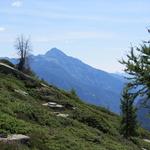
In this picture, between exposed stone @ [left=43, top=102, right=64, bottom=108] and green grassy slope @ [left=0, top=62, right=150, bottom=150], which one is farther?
exposed stone @ [left=43, top=102, right=64, bottom=108]

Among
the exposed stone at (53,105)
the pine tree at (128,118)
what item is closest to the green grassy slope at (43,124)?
the exposed stone at (53,105)

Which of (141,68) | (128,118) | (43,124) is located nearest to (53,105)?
(128,118)

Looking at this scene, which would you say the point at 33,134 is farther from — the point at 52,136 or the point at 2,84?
the point at 2,84

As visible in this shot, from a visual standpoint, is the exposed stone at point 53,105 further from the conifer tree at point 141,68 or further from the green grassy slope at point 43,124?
the conifer tree at point 141,68

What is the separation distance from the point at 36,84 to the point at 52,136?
33283 mm

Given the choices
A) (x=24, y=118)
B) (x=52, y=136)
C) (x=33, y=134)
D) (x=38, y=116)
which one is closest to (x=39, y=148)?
(x=33, y=134)

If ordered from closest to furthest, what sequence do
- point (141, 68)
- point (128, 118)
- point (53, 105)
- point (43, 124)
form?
point (141, 68) < point (43, 124) < point (53, 105) < point (128, 118)

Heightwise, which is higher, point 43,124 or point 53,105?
point 43,124

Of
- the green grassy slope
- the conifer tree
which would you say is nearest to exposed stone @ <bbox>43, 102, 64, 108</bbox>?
the green grassy slope

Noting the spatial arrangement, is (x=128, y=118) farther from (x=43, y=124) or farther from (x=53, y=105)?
(x=43, y=124)

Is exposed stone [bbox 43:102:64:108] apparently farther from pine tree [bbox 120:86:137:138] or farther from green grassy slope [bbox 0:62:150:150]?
pine tree [bbox 120:86:137:138]

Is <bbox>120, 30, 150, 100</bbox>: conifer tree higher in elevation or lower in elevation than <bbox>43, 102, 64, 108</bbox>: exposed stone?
higher

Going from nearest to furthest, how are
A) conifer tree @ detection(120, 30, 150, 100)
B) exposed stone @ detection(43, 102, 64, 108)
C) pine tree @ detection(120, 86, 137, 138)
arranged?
conifer tree @ detection(120, 30, 150, 100), exposed stone @ detection(43, 102, 64, 108), pine tree @ detection(120, 86, 137, 138)

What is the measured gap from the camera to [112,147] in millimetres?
33250
